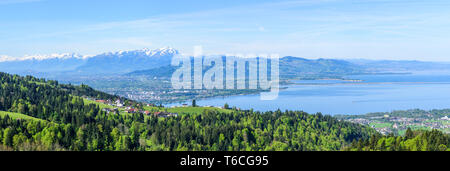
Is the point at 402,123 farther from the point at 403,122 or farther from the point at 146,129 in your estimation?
the point at 146,129

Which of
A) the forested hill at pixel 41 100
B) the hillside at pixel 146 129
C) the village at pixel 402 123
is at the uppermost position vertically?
the forested hill at pixel 41 100

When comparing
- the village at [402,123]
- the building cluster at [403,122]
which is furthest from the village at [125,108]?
the building cluster at [403,122]

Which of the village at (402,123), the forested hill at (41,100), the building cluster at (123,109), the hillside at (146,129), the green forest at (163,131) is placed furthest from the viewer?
the village at (402,123)

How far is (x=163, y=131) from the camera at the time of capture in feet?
119

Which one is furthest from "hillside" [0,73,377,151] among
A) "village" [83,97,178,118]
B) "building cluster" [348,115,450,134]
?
"building cluster" [348,115,450,134]

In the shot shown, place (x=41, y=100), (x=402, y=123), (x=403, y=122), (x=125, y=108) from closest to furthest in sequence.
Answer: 1. (x=41, y=100)
2. (x=125, y=108)
3. (x=402, y=123)
4. (x=403, y=122)

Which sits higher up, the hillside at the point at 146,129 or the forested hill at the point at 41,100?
the forested hill at the point at 41,100

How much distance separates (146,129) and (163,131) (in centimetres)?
356

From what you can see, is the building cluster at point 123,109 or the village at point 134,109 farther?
the village at point 134,109

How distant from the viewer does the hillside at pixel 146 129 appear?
28.3 m

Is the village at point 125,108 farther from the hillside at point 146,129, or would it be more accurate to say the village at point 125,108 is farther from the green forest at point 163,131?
the green forest at point 163,131

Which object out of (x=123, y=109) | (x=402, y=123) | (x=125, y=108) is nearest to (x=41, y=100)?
(x=123, y=109)

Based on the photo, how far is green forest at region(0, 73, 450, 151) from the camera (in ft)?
85.7
